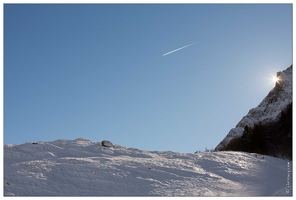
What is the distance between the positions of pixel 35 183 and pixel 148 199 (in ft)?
15.7

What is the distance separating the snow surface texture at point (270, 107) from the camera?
64.3 meters

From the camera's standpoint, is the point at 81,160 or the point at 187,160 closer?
the point at 81,160

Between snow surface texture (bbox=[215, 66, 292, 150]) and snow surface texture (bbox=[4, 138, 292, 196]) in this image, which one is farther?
snow surface texture (bbox=[215, 66, 292, 150])

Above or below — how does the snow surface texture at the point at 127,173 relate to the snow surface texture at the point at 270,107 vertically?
below

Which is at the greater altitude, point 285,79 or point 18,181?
point 285,79

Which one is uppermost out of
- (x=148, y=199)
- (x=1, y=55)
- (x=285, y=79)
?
(x=285, y=79)

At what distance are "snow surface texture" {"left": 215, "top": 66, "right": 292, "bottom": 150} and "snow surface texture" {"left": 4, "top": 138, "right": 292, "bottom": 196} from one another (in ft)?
141

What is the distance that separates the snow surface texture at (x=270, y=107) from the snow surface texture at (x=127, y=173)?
141 feet

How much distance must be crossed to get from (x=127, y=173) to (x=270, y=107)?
2240 inches

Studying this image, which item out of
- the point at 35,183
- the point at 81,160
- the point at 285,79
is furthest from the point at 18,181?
the point at 285,79

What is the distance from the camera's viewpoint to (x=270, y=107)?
68.1m

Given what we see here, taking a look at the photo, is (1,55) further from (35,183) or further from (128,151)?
(128,151)

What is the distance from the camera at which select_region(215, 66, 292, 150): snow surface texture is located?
6431 cm

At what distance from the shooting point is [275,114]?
62688 mm
